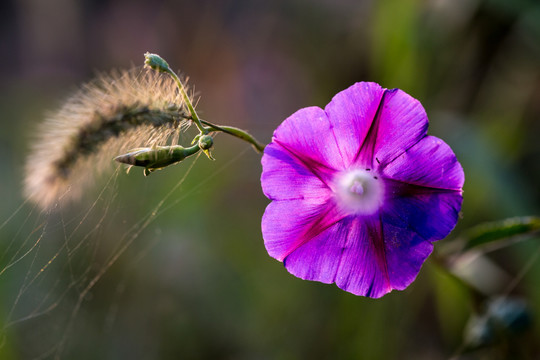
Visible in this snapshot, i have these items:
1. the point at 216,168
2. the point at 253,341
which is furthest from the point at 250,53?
the point at 253,341

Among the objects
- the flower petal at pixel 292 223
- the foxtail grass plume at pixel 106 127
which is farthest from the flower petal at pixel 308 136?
the foxtail grass plume at pixel 106 127

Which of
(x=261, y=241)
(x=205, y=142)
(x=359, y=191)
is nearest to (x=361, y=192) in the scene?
(x=359, y=191)

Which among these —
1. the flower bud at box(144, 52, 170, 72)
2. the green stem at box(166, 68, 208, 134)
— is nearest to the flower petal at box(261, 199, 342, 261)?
the green stem at box(166, 68, 208, 134)

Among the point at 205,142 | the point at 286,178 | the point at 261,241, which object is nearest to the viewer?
the point at 205,142

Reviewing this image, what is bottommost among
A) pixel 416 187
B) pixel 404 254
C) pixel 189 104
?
pixel 404 254

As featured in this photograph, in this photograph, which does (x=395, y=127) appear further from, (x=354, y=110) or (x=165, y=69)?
(x=165, y=69)

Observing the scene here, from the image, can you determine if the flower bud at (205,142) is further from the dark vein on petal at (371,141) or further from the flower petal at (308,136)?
the dark vein on petal at (371,141)
